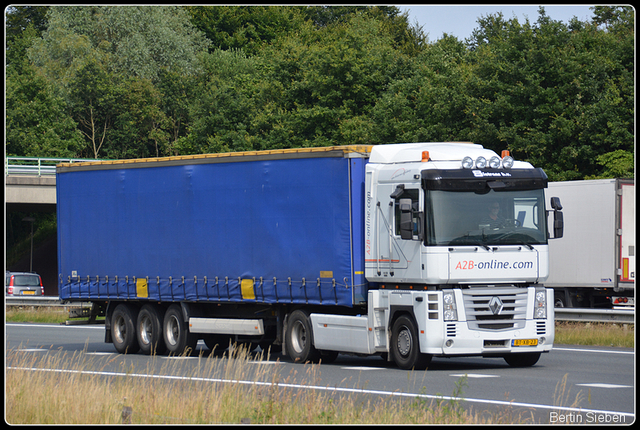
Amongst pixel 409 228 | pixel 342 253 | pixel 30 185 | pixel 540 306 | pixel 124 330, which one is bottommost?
pixel 124 330

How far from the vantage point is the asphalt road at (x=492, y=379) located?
10.8 m

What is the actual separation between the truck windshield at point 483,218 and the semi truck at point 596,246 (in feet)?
33.6

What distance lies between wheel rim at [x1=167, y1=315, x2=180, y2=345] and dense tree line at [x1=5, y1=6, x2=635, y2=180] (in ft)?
60.9

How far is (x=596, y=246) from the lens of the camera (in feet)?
83.0

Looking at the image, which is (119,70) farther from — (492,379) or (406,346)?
(492,379)

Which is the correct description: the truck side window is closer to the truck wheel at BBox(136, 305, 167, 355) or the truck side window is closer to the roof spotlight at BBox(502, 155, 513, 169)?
the roof spotlight at BBox(502, 155, 513, 169)

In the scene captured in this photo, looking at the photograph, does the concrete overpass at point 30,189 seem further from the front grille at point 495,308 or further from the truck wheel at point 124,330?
the front grille at point 495,308

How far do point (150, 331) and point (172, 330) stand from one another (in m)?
0.60

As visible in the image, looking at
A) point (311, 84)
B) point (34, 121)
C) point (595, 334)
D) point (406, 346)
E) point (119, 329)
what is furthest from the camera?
point (34, 121)

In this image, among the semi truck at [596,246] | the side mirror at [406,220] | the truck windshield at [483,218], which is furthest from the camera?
the semi truck at [596,246]

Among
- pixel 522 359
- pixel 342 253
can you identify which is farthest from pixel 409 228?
pixel 522 359

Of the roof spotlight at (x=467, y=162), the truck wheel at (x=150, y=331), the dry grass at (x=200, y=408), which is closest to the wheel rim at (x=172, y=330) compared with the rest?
the truck wheel at (x=150, y=331)

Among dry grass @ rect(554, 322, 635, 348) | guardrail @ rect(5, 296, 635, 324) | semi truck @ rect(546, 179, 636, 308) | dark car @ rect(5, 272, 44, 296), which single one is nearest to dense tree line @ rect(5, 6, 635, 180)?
semi truck @ rect(546, 179, 636, 308)

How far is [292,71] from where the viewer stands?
51.8 metres
